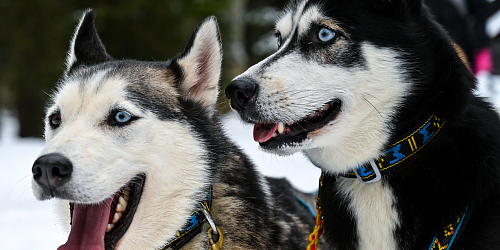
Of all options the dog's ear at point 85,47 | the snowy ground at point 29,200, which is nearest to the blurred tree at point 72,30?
the snowy ground at point 29,200

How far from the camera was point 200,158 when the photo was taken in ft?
7.80

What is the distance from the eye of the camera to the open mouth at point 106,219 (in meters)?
2.13

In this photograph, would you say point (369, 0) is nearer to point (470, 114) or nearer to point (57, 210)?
point (470, 114)

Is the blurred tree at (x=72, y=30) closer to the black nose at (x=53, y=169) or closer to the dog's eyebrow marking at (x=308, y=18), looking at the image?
the dog's eyebrow marking at (x=308, y=18)

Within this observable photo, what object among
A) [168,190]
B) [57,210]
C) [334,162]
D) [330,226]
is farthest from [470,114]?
[57,210]

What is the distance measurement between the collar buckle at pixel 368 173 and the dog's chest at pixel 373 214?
0.18 feet

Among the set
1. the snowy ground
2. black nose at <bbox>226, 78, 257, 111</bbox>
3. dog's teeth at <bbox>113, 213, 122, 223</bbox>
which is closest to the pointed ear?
the snowy ground

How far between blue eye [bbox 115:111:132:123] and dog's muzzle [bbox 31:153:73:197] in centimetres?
35

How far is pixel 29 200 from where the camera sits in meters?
4.85

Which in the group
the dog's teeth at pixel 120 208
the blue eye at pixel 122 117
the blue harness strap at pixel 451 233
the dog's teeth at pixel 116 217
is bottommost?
the dog's teeth at pixel 116 217

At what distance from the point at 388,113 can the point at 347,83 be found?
0.81ft

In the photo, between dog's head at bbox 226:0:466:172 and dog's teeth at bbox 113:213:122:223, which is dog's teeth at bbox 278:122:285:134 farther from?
dog's teeth at bbox 113:213:122:223

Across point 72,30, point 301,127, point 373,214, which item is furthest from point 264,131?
point 72,30

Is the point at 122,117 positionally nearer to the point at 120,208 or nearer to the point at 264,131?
the point at 120,208
